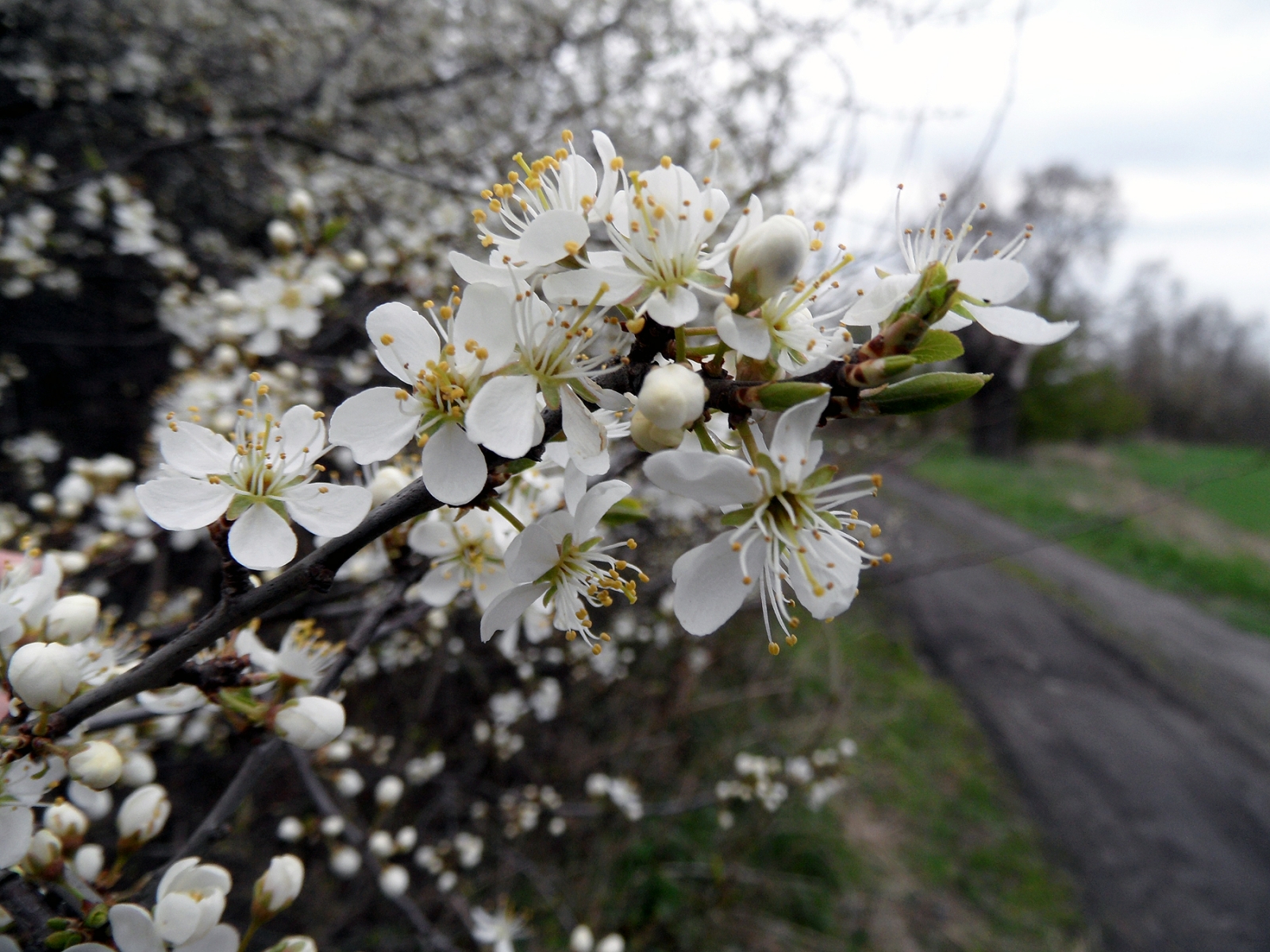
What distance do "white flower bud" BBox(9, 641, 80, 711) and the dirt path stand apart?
246cm

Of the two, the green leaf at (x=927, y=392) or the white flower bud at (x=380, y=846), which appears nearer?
the green leaf at (x=927, y=392)

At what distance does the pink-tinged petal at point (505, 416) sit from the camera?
67 cm

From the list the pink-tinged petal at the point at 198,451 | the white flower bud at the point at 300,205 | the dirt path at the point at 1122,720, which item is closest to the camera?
the pink-tinged petal at the point at 198,451

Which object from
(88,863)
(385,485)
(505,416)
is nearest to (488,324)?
(505,416)

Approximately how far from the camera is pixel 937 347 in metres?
0.70

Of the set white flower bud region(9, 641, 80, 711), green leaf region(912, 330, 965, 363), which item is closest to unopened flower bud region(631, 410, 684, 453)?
green leaf region(912, 330, 965, 363)

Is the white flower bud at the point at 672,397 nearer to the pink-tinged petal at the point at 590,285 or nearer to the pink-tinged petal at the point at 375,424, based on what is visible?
the pink-tinged petal at the point at 590,285

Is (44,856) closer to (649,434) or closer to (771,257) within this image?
(649,434)

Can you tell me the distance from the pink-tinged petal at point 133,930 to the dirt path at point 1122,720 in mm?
2397

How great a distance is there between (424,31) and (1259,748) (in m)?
8.04

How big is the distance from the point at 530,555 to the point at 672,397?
0.27 metres

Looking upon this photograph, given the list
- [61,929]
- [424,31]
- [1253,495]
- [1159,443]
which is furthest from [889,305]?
[1159,443]

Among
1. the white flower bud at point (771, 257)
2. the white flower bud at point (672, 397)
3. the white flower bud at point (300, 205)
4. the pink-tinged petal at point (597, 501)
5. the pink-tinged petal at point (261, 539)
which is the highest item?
the white flower bud at point (300, 205)

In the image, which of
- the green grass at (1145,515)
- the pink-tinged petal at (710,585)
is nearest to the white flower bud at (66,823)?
the pink-tinged petal at (710,585)
